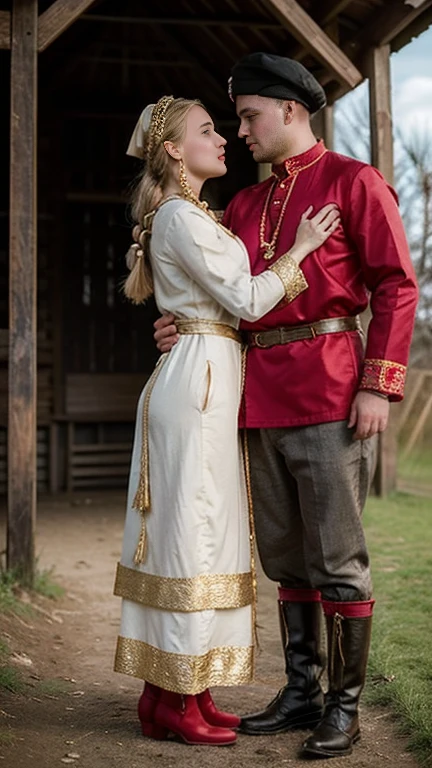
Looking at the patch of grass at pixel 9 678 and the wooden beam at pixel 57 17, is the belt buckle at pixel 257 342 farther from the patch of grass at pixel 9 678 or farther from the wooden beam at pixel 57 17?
the wooden beam at pixel 57 17

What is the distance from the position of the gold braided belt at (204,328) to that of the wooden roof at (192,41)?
8.30ft

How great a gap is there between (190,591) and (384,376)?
0.80 metres

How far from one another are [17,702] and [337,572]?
1205 mm

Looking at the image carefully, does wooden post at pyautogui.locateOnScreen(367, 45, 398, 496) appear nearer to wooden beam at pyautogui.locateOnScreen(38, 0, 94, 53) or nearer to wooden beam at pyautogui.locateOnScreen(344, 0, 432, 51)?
wooden beam at pyautogui.locateOnScreen(344, 0, 432, 51)

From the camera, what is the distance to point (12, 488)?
4906 mm

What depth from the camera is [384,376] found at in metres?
2.86

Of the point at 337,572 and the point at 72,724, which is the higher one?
the point at 337,572

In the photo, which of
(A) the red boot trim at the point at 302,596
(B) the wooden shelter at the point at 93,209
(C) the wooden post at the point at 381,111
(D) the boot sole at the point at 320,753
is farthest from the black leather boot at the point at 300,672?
Answer: (B) the wooden shelter at the point at 93,209

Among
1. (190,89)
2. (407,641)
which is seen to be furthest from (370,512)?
(190,89)

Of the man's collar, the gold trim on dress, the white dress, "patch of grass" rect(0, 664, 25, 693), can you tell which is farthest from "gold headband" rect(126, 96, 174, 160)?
"patch of grass" rect(0, 664, 25, 693)

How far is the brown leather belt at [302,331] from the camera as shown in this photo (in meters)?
2.97

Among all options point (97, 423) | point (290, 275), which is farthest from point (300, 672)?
point (97, 423)

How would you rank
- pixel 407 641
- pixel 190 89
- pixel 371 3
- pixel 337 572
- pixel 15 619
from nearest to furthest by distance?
pixel 337 572 → pixel 407 641 → pixel 15 619 → pixel 371 3 → pixel 190 89

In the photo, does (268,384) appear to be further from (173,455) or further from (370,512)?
(370,512)
